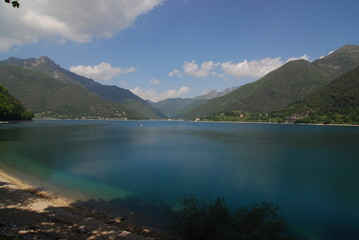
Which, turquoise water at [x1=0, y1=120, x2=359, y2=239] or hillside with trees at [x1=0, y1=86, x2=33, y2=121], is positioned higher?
hillside with trees at [x1=0, y1=86, x2=33, y2=121]

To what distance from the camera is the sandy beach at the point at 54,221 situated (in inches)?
532

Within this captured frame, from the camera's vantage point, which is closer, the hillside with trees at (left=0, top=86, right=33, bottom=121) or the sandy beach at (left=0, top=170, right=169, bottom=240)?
the sandy beach at (left=0, top=170, right=169, bottom=240)

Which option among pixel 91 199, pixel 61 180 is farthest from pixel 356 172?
pixel 61 180

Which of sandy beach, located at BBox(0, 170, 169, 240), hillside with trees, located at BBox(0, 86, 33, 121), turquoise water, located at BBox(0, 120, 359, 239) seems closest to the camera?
sandy beach, located at BBox(0, 170, 169, 240)

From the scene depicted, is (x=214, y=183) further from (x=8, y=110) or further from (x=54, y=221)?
(x=8, y=110)

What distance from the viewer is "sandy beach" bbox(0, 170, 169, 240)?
13.5 m

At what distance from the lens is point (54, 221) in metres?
16.0

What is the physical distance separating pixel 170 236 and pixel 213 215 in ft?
11.7

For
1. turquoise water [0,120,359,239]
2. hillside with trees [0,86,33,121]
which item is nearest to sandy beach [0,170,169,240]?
turquoise water [0,120,359,239]

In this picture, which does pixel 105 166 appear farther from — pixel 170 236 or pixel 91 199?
pixel 170 236

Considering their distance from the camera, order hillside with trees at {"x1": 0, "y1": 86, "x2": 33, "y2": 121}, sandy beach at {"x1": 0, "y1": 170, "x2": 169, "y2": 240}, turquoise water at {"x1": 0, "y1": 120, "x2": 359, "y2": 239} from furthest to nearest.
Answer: hillside with trees at {"x1": 0, "y1": 86, "x2": 33, "y2": 121} < turquoise water at {"x1": 0, "y1": 120, "x2": 359, "y2": 239} < sandy beach at {"x1": 0, "y1": 170, "x2": 169, "y2": 240}

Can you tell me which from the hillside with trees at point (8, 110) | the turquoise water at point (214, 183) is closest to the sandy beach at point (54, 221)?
the turquoise water at point (214, 183)

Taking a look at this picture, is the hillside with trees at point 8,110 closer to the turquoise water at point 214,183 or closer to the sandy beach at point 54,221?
the turquoise water at point 214,183

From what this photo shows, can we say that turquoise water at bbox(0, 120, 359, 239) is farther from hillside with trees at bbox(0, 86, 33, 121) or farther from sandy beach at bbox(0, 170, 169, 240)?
hillside with trees at bbox(0, 86, 33, 121)
